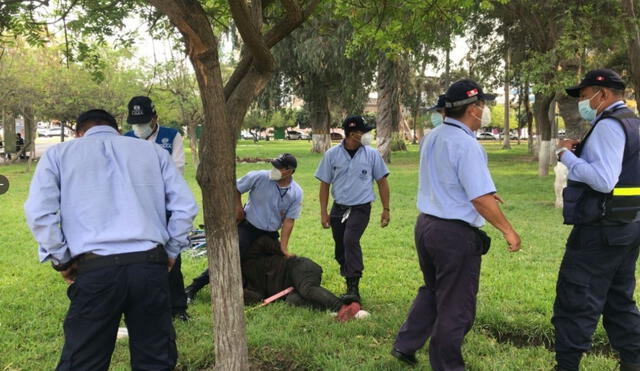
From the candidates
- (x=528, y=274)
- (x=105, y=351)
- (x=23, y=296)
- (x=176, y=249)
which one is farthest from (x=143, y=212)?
(x=528, y=274)

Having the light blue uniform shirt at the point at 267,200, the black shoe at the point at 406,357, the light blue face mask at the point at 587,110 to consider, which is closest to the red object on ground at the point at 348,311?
the black shoe at the point at 406,357

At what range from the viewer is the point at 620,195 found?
3.31m

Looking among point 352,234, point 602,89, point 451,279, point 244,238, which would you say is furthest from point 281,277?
point 602,89

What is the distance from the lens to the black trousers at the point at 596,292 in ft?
10.9

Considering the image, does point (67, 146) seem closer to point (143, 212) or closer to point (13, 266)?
point (143, 212)

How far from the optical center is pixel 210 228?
10.2 ft

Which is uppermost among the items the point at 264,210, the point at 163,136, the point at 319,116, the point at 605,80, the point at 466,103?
the point at 319,116

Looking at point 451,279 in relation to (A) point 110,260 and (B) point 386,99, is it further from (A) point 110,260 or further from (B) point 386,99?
(B) point 386,99

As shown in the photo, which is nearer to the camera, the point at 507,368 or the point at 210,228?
the point at 210,228

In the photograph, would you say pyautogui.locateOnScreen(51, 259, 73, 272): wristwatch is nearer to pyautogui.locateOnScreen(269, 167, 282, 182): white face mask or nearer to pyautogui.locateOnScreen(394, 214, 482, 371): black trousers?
pyautogui.locateOnScreen(394, 214, 482, 371): black trousers

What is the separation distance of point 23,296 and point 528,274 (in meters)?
5.45

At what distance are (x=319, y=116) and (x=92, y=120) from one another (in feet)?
92.2

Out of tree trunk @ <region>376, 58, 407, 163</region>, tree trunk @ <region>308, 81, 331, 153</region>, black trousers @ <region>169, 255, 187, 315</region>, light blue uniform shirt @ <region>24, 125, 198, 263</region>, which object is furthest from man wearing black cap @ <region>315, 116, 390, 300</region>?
tree trunk @ <region>308, 81, 331, 153</region>

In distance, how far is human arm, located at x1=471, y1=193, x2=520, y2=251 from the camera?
3070mm
